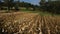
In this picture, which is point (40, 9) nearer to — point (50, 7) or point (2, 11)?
point (50, 7)

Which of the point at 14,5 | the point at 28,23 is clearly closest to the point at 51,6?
the point at 28,23

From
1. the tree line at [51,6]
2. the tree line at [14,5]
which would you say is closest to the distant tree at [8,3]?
the tree line at [14,5]

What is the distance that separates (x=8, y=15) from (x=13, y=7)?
14 centimetres

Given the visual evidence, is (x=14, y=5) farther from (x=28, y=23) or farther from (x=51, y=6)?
(x=51, y=6)

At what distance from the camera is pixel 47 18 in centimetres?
287

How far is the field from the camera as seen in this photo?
281 centimetres

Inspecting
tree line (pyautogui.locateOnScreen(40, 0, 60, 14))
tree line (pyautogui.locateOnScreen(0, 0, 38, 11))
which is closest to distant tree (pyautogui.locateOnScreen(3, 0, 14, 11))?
tree line (pyautogui.locateOnScreen(0, 0, 38, 11))

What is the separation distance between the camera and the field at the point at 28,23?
281 centimetres

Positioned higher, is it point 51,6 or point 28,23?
point 51,6

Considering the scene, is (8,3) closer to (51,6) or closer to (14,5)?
(14,5)

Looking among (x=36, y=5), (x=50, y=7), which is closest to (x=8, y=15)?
(x=36, y=5)

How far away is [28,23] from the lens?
286cm

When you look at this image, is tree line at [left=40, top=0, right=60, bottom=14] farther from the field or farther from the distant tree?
the distant tree

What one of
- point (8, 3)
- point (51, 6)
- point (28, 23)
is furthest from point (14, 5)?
point (51, 6)
